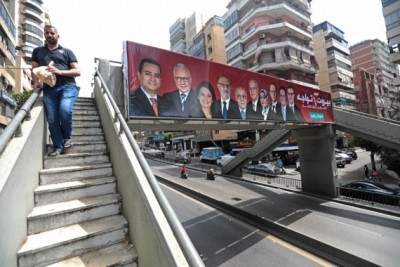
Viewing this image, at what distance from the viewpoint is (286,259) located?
8.39 metres

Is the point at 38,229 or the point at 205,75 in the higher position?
the point at 205,75

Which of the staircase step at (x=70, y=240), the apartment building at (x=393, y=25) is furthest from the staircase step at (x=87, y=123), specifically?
the apartment building at (x=393, y=25)

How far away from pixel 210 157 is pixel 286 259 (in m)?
30.7

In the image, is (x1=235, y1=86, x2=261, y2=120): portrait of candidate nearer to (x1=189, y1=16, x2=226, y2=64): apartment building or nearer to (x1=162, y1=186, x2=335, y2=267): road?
(x1=162, y1=186, x2=335, y2=267): road

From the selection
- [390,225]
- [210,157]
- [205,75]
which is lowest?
[390,225]

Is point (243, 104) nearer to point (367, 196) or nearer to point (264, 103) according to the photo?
point (264, 103)

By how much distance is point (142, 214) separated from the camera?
9.19ft

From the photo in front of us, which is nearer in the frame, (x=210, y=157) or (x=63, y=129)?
(x=63, y=129)

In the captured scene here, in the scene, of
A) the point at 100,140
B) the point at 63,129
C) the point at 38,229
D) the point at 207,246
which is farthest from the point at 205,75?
the point at 38,229

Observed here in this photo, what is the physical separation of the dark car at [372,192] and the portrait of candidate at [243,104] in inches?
394

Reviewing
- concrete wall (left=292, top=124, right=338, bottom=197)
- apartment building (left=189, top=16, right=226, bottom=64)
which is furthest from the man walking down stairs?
apartment building (left=189, top=16, right=226, bottom=64)

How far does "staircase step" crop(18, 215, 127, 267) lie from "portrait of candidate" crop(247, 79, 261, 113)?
29.3 ft

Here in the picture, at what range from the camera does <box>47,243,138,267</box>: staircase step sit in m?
2.75

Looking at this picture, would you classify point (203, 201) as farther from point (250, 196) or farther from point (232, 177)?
point (232, 177)
